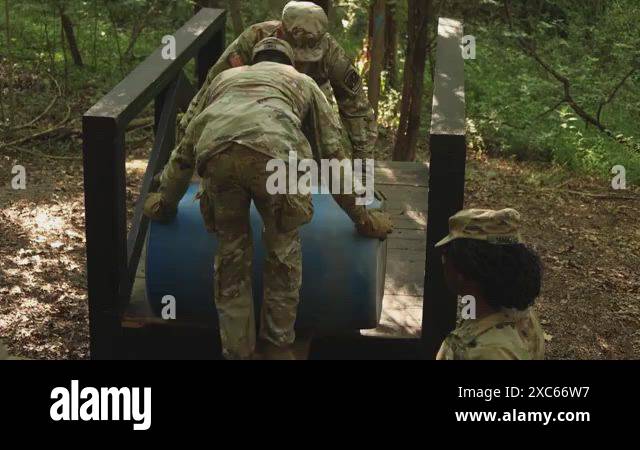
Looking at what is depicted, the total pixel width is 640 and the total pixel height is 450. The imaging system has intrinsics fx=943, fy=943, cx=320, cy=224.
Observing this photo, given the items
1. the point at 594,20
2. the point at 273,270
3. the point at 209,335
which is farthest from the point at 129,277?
the point at 594,20

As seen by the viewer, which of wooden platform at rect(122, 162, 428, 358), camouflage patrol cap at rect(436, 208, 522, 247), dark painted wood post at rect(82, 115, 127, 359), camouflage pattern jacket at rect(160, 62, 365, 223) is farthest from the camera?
wooden platform at rect(122, 162, 428, 358)

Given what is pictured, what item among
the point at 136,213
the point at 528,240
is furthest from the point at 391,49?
the point at 136,213

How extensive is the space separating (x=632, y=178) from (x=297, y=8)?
5.70 m

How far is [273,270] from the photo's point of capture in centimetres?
375

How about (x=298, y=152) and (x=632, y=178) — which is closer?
(x=298, y=152)

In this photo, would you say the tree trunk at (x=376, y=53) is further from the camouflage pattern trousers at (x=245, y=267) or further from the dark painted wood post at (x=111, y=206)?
the camouflage pattern trousers at (x=245, y=267)

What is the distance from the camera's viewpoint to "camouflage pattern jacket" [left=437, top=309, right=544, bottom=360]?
2.49 metres

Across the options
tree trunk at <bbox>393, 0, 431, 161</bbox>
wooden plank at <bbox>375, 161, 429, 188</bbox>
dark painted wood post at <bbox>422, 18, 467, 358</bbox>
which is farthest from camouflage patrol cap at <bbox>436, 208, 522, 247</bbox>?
tree trunk at <bbox>393, 0, 431, 161</bbox>

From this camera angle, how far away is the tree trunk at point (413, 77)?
7844 millimetres

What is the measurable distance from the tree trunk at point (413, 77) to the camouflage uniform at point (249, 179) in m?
4.13

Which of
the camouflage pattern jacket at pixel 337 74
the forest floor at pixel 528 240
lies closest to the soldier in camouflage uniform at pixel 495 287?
the camouflage pattern jacket at pixel 337 74

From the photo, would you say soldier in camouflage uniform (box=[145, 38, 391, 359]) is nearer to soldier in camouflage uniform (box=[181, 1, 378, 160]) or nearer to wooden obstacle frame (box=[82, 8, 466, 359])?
wooden obstacle frame (box=[82, 8, 466, 359])

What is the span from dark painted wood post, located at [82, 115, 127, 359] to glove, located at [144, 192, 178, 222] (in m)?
0.12

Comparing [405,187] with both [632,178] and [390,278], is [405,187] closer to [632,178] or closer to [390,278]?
[390,278]
